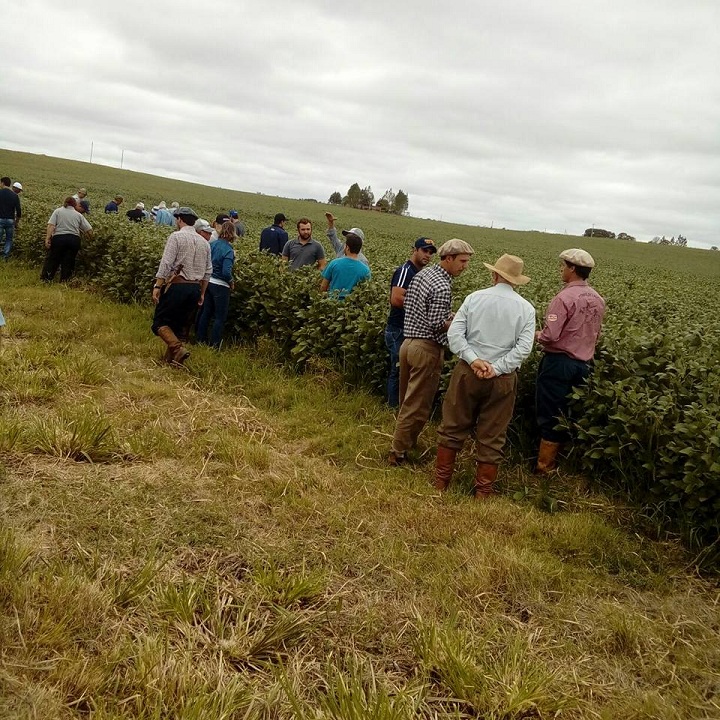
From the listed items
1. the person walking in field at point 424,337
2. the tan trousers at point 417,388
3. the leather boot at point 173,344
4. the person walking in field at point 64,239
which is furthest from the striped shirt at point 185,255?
the person walking in field at point 64,239

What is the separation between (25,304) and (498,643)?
9.53 meters

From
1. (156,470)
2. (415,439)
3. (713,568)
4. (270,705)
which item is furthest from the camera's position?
(415,439)

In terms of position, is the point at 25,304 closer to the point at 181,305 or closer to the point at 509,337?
the point at 181,305

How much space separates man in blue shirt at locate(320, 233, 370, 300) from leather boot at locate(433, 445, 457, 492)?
10.3 ft

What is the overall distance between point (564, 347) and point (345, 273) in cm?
330

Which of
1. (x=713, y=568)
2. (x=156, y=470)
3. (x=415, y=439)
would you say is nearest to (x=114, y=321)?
(x=156, y=470)

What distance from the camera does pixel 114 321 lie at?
30.1ft

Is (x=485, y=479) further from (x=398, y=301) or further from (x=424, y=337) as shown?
(x=398, y=301)

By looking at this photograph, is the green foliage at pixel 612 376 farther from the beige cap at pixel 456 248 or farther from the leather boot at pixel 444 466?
the beige cap at pixel 456 248

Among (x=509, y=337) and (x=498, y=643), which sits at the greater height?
(x=509, y=337)

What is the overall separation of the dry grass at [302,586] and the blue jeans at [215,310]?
9.21 feet

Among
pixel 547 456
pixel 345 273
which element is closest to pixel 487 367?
pixel 547 456

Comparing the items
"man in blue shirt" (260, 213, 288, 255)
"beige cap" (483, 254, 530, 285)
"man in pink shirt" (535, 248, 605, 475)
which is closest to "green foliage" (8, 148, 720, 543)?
"man in pink shirt" (535, 248, 605, 475)

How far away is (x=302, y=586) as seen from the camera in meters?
3.24
